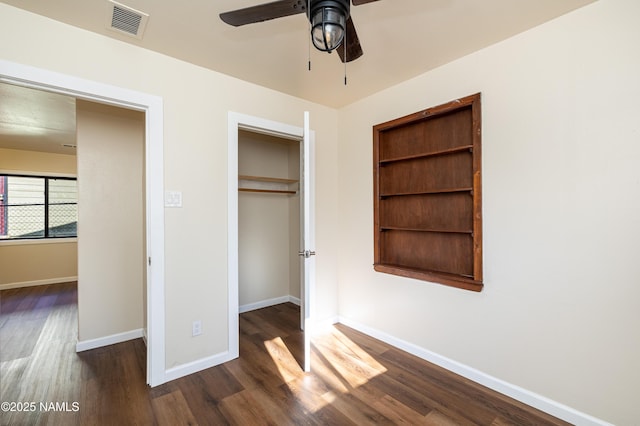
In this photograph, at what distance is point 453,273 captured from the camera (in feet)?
7.91

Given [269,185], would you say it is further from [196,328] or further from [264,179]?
[196,328]

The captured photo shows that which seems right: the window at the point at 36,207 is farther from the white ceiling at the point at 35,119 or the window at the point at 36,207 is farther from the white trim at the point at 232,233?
the white trim at the point at 232,233

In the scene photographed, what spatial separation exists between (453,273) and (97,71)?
3.04 meters

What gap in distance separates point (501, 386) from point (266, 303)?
2853 millimetres

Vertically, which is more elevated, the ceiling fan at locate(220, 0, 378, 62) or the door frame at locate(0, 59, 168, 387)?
the ceiling fan at locate(220, 0, 378, 62)

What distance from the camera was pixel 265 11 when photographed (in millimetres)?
1260

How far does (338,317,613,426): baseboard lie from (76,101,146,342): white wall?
2671 millimetres

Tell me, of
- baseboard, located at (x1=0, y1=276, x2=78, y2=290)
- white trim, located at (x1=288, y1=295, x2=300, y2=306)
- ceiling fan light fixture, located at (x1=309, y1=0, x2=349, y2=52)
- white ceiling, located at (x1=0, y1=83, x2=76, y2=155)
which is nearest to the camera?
ceiling fan light fixture, located at (x1=309, y1=0, x2=349, y2=52)

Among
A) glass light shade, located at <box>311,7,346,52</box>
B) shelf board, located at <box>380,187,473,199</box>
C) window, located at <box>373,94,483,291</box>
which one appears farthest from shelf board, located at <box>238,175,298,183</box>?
glass light shade, located at <box>311,7,346,52</box>

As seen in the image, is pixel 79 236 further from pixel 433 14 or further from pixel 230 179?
pixel 433 14

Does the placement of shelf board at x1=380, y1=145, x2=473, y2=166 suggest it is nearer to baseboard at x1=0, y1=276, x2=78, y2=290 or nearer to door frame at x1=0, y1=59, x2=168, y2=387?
door frame at x1=0, y1=59, x2=168, y2=387

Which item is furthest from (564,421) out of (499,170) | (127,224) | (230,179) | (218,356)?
(127,224)

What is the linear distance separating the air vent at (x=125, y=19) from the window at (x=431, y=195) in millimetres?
2070

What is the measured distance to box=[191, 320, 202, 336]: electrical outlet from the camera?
2.38 m
